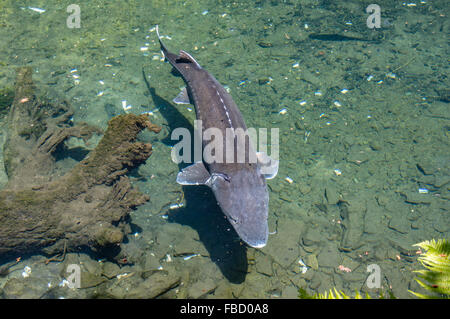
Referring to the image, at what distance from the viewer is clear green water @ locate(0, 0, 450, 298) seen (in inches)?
171

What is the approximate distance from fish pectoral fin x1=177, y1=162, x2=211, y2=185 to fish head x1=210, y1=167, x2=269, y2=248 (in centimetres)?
18

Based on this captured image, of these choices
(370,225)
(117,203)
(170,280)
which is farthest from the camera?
(370,225)

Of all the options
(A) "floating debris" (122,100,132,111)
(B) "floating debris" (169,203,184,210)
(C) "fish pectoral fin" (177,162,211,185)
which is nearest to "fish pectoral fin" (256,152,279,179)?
(C) "fish pectoral fin" (177,162,211,185)

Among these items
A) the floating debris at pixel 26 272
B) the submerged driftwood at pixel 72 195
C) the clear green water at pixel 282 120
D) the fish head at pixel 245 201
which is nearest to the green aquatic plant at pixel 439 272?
the fish head at pixel 245 201

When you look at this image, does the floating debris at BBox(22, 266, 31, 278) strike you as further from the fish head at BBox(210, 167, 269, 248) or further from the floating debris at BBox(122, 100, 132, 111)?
the floating debris at BBox(122, 100, 132, 111)

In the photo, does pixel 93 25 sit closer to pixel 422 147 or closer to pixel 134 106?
pixel 134 106

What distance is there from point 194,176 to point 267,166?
3.93 feet

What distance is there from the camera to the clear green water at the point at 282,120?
4.34 m

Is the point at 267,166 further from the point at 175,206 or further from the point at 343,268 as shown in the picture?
the point at 343,268

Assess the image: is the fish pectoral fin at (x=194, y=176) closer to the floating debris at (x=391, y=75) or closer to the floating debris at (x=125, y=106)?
the floating debris at (x=125, y=106)

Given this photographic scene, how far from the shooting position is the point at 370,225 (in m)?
4.92

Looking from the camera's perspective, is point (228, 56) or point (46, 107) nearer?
point (46, 107)
